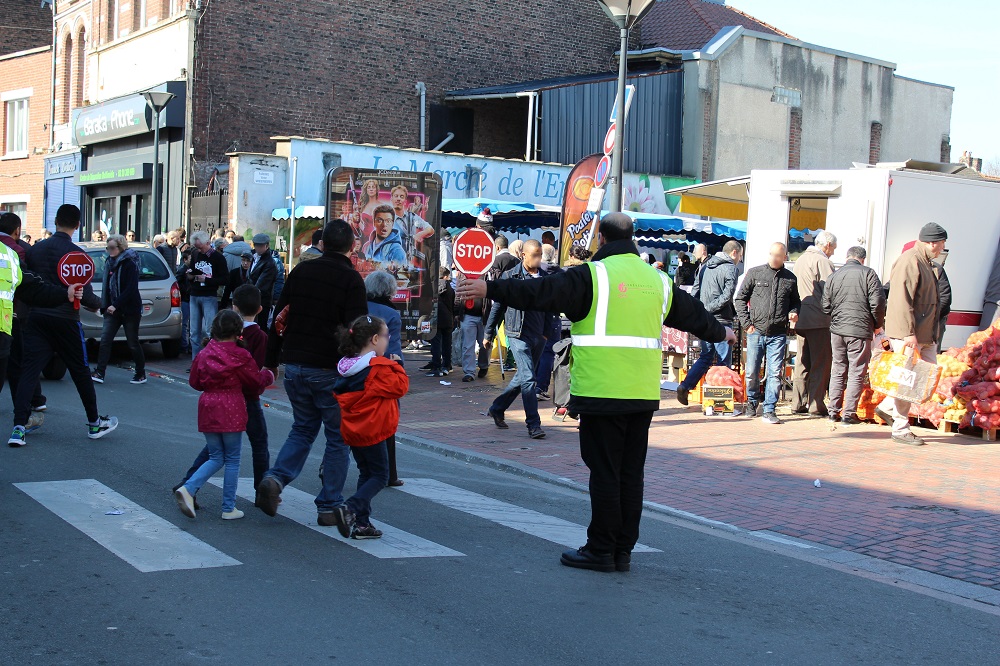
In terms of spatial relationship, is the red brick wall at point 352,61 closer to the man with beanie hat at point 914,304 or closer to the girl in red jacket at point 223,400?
the man with beanie hat at point 914,304

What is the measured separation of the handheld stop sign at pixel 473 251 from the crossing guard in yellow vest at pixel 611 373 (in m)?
6.17

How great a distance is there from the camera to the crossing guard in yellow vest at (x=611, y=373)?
6.00 m

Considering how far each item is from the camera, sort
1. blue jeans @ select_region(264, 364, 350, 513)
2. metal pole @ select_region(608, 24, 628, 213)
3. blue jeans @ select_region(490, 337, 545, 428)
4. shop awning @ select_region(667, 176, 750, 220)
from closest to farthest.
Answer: blue jeans @ select_region(264, 364, 350, 513) < blue jeans @ select_region(490, 337, 545, 428) < metal pole @ select_region(608, 24, 628, 213) < shop awning @ select_region(667, 176, 750, 220)

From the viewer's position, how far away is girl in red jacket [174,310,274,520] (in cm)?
679

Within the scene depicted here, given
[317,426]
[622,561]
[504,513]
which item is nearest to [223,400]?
[317,426]

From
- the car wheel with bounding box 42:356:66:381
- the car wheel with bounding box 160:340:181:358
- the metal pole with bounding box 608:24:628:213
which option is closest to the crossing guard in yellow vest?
the metal pole with bounding box 608:24:628:213

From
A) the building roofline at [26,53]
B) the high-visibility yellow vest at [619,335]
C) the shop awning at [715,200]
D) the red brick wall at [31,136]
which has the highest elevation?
the building roofline at [26,53]

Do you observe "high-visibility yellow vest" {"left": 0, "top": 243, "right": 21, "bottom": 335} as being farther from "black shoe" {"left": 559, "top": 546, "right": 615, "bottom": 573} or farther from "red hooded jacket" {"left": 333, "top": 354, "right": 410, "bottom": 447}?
"black shoe" {"left": 559, "top": 546, "right": 615, "bottom": 573}

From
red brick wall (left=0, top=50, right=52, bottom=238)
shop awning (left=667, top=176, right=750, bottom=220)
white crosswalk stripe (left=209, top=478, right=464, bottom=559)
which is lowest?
white crosswalk stripe (left=209, top=478, right=464, bottom=559)

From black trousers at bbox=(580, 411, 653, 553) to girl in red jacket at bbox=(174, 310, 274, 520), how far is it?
7.20 ft

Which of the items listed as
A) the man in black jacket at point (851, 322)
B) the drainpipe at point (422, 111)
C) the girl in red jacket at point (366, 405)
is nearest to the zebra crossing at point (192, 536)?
the girl in red jacket at point (366, 405)

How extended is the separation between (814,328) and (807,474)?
3396 mm

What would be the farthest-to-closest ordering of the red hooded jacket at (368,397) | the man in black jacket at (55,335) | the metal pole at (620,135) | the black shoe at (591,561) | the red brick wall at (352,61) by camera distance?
the red brick wall at (352,61)
the metal pole at (620,135)
the man in black jacket at (55,335)
the red hooded jacket at (368,397)
the black shoe at (591,561)

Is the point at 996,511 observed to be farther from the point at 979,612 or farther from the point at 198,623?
→ the point at 198,623
